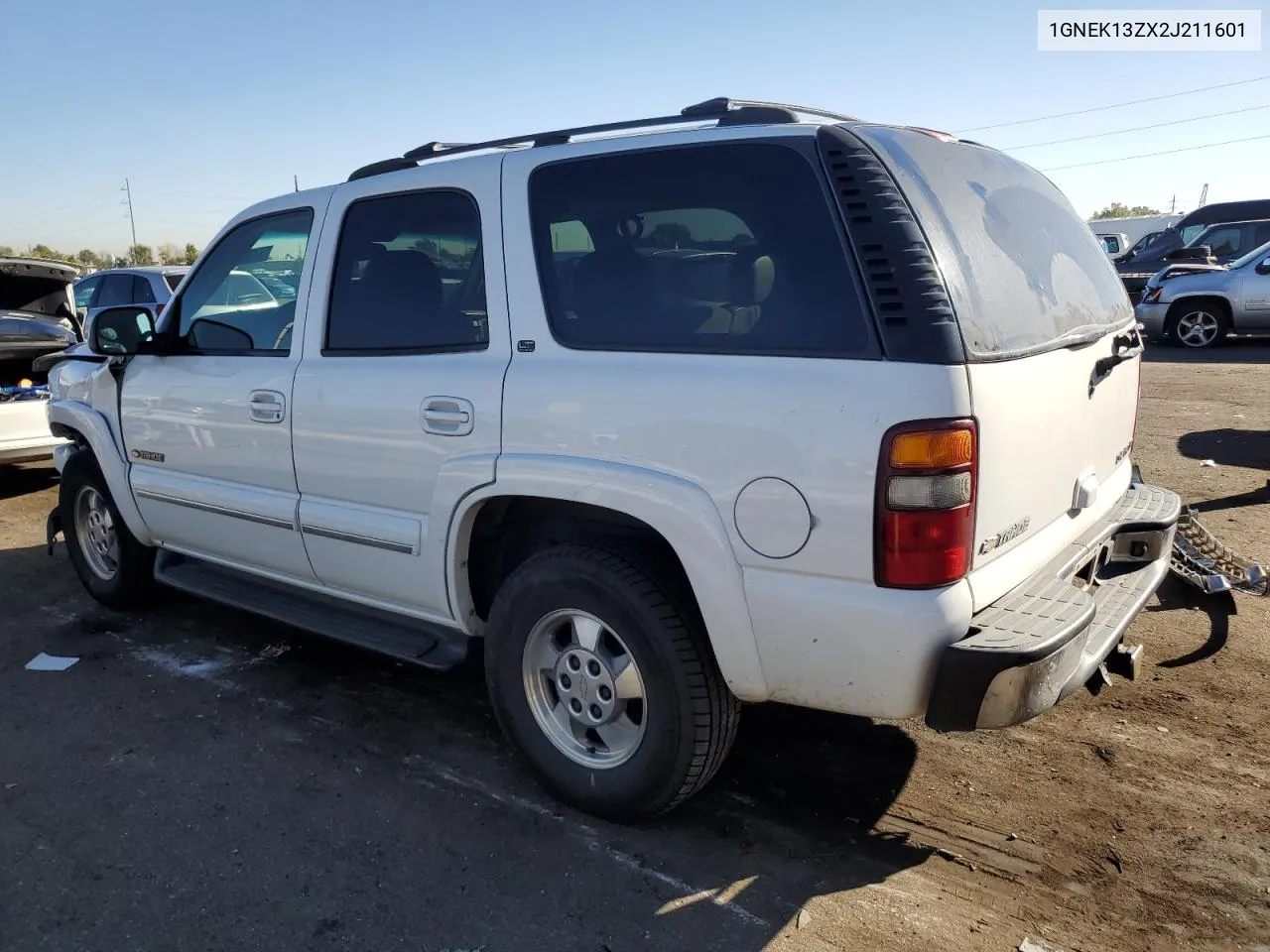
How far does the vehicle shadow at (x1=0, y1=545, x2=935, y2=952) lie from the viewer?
2.77 m

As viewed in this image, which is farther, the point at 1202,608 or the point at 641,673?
the point at 1202,608

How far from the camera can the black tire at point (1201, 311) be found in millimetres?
14453

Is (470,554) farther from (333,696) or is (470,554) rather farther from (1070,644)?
(1070,644)

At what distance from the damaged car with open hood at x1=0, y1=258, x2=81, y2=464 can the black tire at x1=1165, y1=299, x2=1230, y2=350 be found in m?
14.7

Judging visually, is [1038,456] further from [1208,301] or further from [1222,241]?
[1222,241]

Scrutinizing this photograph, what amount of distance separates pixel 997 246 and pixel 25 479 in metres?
9.05

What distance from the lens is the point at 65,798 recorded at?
334cm

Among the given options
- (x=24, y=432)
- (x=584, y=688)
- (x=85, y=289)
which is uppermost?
(x=85, y=289)

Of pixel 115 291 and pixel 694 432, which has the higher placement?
pixel 115 291

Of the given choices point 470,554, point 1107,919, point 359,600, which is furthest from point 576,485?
point 1107,919

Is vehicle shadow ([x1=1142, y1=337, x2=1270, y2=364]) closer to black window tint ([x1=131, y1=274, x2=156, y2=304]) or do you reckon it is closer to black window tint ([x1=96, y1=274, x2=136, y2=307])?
black window tint ([x1=131, y1=274, x2=156, y2=304])

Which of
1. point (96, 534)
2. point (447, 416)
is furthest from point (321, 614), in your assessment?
point (96, 534)

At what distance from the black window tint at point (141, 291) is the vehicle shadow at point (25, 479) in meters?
2.92

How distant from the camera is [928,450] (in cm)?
233
